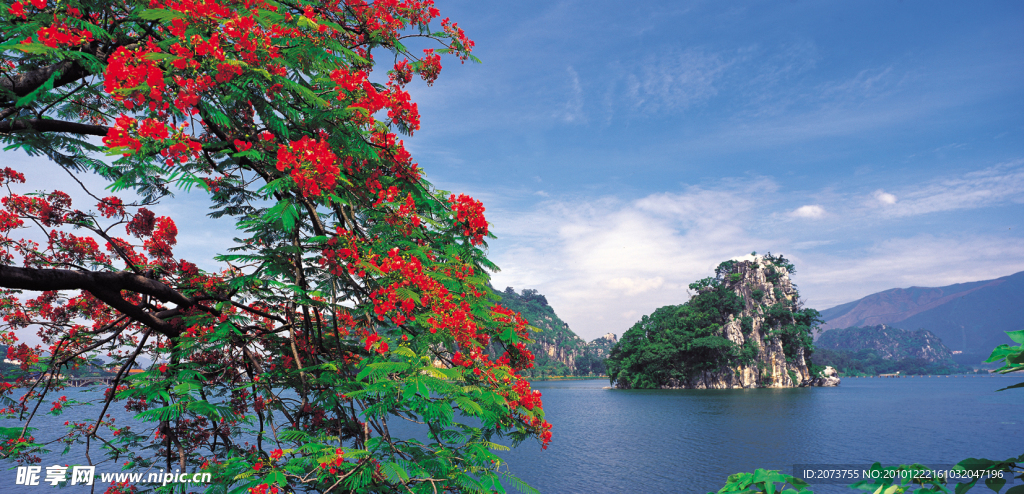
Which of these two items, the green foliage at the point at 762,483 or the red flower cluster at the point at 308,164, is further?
the red flower cluster at the point at 308,164

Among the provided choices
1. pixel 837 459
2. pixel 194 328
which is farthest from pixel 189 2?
pixel 837 459

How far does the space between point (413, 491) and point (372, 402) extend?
3.28ft

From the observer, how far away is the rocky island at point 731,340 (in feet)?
233

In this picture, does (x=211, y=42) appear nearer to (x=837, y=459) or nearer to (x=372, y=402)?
(x=372, y=402)

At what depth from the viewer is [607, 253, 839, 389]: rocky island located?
71000mm

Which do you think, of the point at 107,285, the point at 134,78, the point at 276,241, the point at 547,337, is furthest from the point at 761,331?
the point at 547,337

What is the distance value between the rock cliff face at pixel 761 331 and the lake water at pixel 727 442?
27.6 metres

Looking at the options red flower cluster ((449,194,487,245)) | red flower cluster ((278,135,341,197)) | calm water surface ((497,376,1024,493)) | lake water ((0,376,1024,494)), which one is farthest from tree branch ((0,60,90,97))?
calm water surface ((497,376,1024,493))

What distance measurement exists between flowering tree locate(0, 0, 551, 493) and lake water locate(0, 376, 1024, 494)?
13.0 m

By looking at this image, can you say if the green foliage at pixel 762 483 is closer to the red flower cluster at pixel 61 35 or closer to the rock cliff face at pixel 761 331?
the red flower cluster at pixel 61 35

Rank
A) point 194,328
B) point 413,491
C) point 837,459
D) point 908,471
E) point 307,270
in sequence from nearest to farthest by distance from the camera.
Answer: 1. point 908,471
2. point 413,491
3. point 194,328
4. point 307,270
5. point 837,459

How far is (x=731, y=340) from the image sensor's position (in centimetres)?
7225

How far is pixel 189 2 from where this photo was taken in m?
3.80

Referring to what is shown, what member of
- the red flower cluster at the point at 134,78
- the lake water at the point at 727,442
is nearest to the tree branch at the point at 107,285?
the red flower cluster at the point at 134,78
